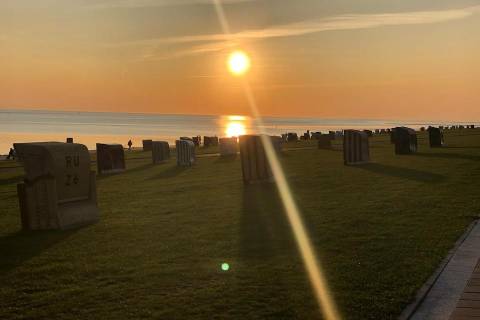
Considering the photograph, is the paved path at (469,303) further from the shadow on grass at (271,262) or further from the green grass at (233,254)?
the shadow on grass at (271,262)

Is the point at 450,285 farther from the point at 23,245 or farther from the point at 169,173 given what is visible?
the point at 169,173

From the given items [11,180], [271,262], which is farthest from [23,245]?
[11,180]

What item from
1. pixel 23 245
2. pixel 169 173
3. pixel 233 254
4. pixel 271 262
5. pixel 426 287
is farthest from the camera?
pixel 169 173

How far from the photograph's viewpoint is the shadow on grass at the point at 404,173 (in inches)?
669

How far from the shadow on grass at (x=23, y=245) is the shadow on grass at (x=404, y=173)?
1126 cm

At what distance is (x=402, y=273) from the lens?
22.2ft

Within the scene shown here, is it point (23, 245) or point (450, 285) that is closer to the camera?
point (450, 285)

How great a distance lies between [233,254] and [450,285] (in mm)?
3301

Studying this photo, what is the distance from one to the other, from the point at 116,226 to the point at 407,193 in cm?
766

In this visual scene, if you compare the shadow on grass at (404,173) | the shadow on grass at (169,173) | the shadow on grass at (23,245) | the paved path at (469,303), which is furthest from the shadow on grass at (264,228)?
the shadow on grass at (169,173)

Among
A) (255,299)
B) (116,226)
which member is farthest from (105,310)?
(116,226)

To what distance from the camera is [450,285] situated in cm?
615

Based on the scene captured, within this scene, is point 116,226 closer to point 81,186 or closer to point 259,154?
point 81,186

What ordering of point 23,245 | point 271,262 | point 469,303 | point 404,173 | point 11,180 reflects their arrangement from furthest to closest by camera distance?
point 11,180
point 404,173
point 23,245
point 271,262
point 469,303
